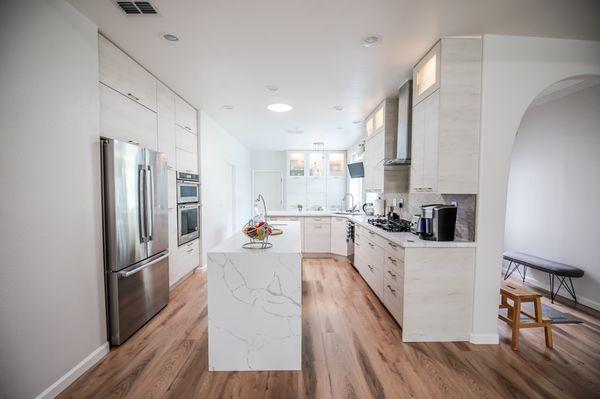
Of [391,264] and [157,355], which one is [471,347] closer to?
[391,264]

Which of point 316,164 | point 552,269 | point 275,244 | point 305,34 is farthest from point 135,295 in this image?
point 316,164

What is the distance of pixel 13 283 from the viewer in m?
1.54

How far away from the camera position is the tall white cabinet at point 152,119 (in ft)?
7.79

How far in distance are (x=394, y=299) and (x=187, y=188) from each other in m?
3.17

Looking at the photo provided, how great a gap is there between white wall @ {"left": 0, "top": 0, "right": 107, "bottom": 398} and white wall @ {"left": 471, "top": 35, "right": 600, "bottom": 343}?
329cm

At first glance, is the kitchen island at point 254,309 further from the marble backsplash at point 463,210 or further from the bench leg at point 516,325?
the bench leg at point 516,325

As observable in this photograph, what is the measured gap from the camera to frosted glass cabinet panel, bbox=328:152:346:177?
836cm

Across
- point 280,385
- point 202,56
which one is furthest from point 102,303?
point 202,56

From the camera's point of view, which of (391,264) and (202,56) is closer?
(202,56)

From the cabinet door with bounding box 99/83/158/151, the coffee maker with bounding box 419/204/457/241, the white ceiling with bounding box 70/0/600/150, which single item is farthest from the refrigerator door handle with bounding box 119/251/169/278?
the coffee maker with bounding box 419/204/457/241

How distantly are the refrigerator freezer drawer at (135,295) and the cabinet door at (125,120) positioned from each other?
1270 millimetres

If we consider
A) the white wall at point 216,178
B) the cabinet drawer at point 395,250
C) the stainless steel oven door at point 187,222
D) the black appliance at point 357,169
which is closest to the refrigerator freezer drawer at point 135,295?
the stainless steel oven door at point 187,222

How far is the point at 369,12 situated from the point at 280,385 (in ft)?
9.22

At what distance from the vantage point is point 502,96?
2316 millimetres
